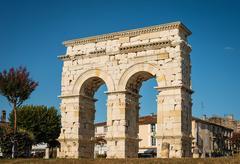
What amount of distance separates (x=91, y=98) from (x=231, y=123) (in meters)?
50.6

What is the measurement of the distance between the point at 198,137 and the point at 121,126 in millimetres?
30798

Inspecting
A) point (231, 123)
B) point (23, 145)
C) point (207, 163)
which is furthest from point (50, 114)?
point (231, 123)

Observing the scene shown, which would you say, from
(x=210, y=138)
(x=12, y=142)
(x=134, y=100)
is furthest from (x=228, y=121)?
(x=12, y=142)

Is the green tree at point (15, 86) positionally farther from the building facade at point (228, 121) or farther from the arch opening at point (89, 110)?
the building facade at point (228, 121)

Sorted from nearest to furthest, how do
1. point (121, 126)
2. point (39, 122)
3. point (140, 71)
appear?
1. point (121, 126)
2. point (140, 71)
3. point (39, 122)

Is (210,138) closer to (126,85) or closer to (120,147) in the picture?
(126,85)

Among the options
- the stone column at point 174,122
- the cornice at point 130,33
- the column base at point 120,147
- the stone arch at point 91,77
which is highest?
the cornice at point 130,33

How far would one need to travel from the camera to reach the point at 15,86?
3297cm

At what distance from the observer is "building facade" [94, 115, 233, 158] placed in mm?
57000

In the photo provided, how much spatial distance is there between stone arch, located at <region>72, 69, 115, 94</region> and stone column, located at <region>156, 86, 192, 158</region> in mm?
4495

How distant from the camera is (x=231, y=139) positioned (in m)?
69.6

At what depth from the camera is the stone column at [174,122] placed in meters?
28.0

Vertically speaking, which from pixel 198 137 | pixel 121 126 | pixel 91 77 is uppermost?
pixel 91 77

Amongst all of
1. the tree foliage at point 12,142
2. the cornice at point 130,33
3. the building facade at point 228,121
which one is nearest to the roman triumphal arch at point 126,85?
the cornice at point 130,33
